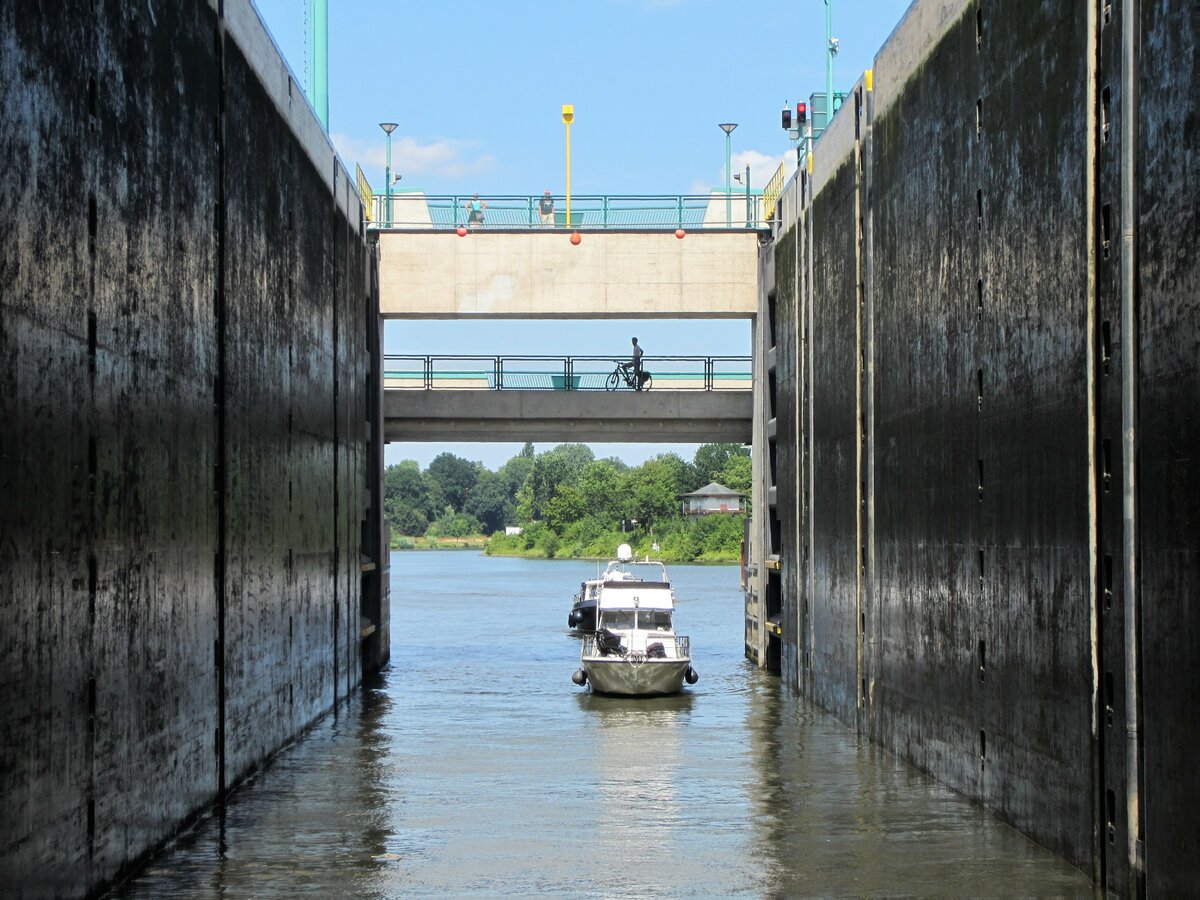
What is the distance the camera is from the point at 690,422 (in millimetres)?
42562

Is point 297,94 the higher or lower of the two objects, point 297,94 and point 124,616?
the higher

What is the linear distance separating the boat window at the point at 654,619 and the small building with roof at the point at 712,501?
338 feet

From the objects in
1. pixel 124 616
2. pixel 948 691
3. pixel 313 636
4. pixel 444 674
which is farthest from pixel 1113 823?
pixel 444 674

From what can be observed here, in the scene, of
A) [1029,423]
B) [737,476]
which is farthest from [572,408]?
[737,476]

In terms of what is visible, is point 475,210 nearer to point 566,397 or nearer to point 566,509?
point 566,397

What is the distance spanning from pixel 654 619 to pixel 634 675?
3260 mm

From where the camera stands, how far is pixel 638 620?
3738 centimetres

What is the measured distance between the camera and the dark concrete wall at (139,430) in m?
12.4

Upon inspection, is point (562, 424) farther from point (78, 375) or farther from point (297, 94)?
point (78, 375)

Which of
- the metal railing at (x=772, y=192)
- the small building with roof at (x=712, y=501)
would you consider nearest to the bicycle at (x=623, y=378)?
the metal railing at (x=772, y=192)

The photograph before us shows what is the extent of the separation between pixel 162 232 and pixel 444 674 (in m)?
24.7

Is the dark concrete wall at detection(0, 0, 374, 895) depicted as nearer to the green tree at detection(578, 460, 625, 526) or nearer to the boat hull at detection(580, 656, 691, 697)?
the boat hull at detection(580, 656, 691, 697)

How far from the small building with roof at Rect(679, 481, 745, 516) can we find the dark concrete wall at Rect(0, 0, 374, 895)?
116 m

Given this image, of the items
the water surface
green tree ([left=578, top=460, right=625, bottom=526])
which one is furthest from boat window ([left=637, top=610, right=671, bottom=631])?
green tree ([left=578, top=460, right=625, bottom=526])
